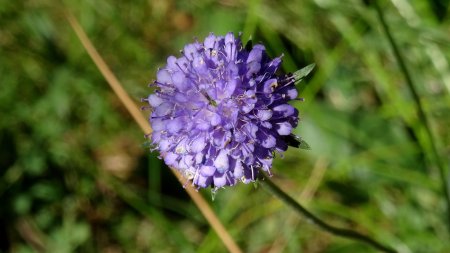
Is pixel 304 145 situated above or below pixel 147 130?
below

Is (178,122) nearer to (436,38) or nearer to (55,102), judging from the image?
(436,38)

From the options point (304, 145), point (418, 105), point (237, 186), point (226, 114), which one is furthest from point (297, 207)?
point (237, 186)

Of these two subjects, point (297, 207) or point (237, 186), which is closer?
point (297, 207)

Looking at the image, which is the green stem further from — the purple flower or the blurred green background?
the purple flower

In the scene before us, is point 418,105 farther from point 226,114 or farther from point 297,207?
point 226,114

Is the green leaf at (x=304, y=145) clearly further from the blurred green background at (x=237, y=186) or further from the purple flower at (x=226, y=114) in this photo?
the blurred green background at (x=237, y=186)

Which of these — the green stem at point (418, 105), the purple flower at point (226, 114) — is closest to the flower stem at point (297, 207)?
the purple flower at point (226, 114)

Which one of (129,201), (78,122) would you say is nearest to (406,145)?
(129,201)
